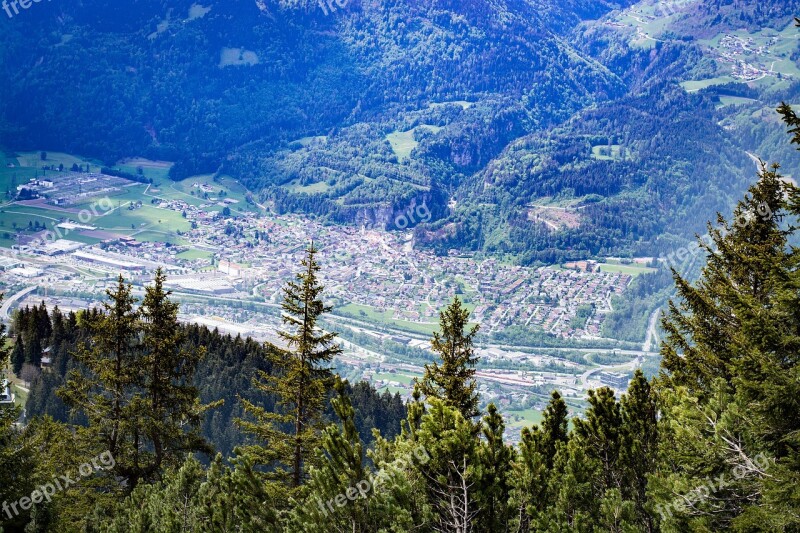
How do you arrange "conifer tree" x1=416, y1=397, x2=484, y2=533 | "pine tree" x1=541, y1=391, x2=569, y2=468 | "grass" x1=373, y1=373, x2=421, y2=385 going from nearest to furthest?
1. "conifer tree" x1=416, y1=397, x2=484, y2=533
2. "pine tree" x1=541, y1=391, x2=569, y2=468
3. "grass" x1=373, y1=373, x2=421, y2=385

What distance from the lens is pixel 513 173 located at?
518 feet

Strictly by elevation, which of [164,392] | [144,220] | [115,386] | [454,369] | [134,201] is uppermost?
[134,201]

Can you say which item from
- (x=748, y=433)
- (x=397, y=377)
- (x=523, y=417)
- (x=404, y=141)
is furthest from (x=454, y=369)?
(x=404, y=141)

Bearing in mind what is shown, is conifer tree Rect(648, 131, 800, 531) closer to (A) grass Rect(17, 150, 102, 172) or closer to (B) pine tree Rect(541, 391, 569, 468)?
(B) pine tree Rect(541, 391, 569, 468)

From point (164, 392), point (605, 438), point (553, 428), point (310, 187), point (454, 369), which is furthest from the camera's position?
point (310, 187)

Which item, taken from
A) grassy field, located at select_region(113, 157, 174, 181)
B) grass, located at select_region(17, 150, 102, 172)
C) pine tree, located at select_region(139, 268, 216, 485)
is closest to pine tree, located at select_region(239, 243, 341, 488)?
pine tree, located at select_region(139, 268, 216, 485)

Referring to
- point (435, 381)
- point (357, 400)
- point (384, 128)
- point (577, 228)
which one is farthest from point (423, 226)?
point (435, 381)

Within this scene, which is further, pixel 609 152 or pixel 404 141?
pixel 404 141

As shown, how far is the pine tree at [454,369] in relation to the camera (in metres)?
17.5

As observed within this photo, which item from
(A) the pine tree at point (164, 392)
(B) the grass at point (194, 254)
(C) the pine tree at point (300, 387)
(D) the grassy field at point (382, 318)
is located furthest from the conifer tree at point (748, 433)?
(B) the grass at point (194, 254)

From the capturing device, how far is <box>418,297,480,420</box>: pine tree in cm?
1755

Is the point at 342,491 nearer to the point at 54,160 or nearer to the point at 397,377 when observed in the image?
the point at 397,377

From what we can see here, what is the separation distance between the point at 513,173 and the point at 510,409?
8873 cm

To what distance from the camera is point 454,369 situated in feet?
A: 58.2
